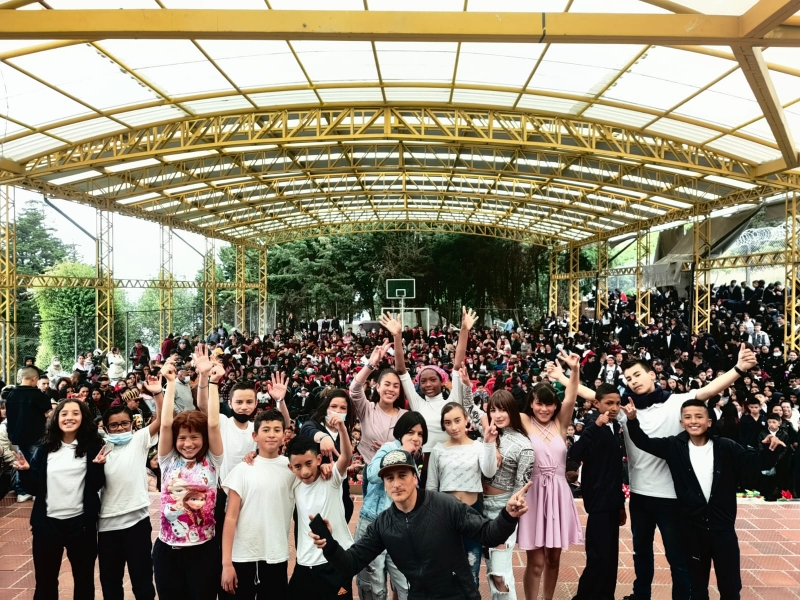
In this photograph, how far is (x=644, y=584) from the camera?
3496mm

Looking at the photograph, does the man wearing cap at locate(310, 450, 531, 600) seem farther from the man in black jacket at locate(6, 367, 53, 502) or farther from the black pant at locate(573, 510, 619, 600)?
the man in black jacket at locate(6, 367, 53, 502)

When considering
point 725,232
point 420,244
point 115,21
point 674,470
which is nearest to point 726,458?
point 674,470

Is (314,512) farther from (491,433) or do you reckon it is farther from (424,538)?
(491,433)

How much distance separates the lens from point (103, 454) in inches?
124

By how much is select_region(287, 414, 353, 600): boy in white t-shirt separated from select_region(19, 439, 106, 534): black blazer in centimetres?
113

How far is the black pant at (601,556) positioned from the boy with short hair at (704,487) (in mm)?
387

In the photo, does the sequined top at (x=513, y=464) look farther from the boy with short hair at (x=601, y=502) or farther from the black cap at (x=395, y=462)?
the black cap at (x=395, y=462)

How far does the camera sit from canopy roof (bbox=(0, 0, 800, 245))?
7594mm

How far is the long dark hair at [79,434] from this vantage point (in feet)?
→ 10.3

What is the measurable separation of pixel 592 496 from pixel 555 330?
1739cm

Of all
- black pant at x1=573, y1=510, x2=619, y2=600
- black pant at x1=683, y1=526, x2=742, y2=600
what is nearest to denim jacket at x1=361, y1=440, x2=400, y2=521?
black pant at x1=573, y1=510, x2=619, y2=600

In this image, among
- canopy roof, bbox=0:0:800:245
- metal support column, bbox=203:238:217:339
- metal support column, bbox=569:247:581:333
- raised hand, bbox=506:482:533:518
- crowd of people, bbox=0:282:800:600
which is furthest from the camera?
metal support column, bbox=569:247:581:333

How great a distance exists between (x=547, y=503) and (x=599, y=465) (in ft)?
1.25

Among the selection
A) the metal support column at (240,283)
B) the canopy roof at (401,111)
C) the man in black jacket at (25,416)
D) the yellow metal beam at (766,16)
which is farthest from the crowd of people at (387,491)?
the metal support column at (240,283)
